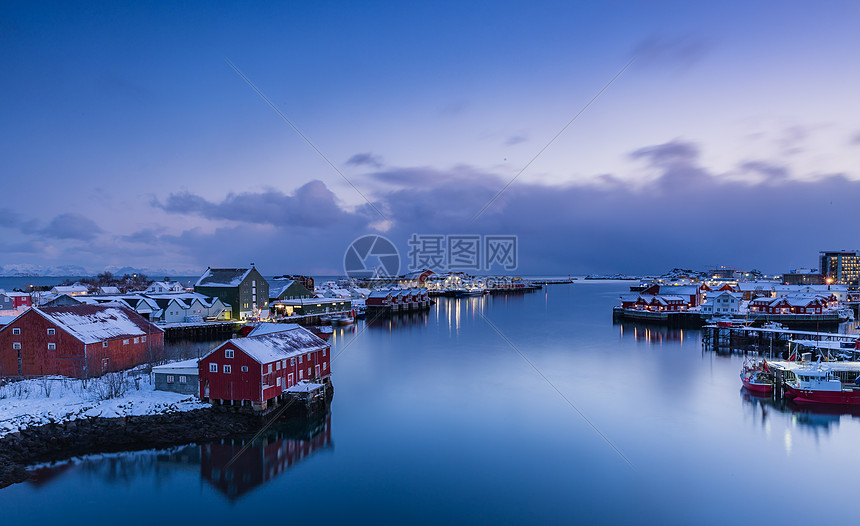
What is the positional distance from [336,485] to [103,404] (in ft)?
→ 24.6

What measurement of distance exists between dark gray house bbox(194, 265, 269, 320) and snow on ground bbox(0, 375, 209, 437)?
847 inches

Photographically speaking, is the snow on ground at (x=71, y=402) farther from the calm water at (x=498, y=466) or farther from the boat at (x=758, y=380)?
the boat at (x=758, y=380)

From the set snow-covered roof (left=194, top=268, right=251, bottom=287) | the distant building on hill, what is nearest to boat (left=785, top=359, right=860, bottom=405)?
snow-covered roof (left=194, top=268, right=251, bottom=287)

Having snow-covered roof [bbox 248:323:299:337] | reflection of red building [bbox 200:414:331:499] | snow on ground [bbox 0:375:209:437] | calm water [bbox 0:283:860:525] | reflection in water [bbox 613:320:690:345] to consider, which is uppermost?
snow-covered roof [bbox 248:323:299:337]

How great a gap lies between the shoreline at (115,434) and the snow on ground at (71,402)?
26 centimetres

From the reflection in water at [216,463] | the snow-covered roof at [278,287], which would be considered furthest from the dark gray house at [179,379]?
the snow-covered roof at [278,287]

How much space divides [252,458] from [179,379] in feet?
15.1

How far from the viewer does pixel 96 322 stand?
18.0 m

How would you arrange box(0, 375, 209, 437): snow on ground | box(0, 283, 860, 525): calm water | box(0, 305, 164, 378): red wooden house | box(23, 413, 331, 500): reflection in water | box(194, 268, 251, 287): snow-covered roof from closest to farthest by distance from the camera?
1. box(0, 283, 860, 525): calm water
2. box(23, 413, 331, 500): reflection in water
3. box(0, 375, 209, 437): snow on ground
4. box(0, 305, 164, 378): red wooden house
5. box(194, 268, 251, 287): snow-covered roof

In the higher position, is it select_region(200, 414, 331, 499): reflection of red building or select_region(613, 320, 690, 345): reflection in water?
select_region(200, 414, 331, 499): reflection of red building

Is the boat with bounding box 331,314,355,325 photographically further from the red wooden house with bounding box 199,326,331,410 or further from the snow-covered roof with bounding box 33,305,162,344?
the red wooden house with bounding box 199,326,331,410

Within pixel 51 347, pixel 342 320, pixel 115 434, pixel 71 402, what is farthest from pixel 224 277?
pixel 115 434

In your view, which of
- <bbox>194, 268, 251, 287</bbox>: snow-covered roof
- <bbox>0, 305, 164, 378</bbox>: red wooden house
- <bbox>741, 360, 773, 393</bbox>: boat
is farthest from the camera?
<bbox>194, 268, 251, 287</bbox>: snow-covered roof

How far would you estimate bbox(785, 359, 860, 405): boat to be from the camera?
650 inches
